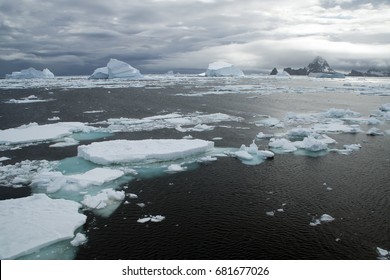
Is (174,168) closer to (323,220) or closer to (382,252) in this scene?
(323,220)

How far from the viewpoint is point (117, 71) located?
9038 cm

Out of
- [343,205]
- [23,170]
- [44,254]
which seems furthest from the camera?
[23,170]

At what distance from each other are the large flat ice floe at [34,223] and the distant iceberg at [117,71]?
76663mm

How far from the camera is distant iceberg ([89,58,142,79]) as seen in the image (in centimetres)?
8528

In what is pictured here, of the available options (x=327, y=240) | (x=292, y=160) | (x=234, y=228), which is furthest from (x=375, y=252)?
(x=292, y=160)

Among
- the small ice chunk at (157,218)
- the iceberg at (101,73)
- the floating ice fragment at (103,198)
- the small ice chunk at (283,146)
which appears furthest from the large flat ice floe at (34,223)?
the iceberg at (101,73)

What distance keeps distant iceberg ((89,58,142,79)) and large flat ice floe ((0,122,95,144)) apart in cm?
6273

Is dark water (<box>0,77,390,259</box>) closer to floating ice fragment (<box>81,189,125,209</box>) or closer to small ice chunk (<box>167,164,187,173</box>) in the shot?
small ice chunk (<box>167,164,187,173</box>)

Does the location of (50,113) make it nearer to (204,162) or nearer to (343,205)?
(204,162)

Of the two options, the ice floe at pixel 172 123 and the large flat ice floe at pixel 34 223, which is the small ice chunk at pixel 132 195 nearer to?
the large flat ice floe at pixel 34 223

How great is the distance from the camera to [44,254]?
358 inches

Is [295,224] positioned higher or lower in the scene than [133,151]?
lower
